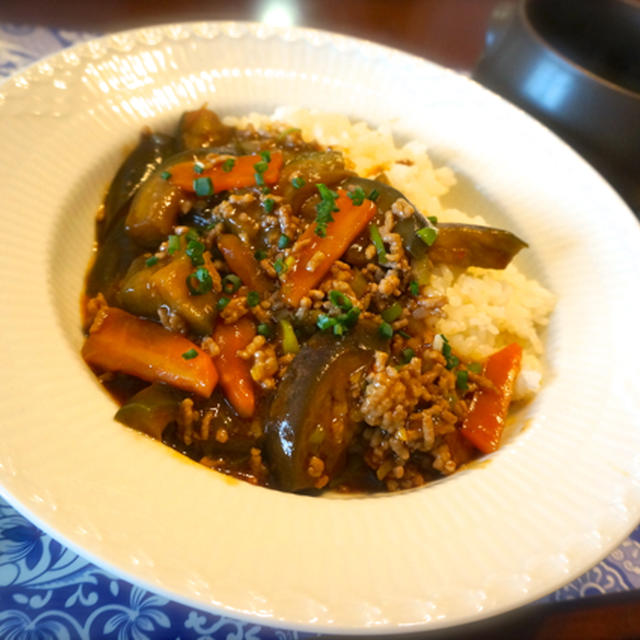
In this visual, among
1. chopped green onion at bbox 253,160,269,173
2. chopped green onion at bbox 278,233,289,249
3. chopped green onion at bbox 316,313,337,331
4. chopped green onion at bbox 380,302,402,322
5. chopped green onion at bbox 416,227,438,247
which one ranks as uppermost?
chopped green onion at bbox 253,160,269,173

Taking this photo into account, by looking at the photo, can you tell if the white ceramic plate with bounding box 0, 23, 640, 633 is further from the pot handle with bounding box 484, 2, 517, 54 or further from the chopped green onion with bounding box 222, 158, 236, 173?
the chopped green onion with bounding box 222, 158, 236, 173

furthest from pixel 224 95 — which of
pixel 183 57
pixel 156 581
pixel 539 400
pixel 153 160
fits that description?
pixel 156 581

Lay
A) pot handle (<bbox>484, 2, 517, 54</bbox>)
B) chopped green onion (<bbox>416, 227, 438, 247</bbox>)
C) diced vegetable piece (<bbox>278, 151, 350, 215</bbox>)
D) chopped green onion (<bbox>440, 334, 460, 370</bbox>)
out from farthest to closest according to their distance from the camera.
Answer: pot handle (<bbox>484, 2, 517, 54</bbox>)
diced vegetable piece (<bbox>278, 151, 350, 215</bbox>)
chopped green onion (<bbox>416, 227, 438, 247</bbox>)
chopped green onion (<bbox>440, 334, 460, 370</bbox>)

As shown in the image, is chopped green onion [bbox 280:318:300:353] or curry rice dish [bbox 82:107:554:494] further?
chopped green onion [bbox 280:318:300:353]

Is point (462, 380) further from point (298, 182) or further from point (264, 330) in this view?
point (298, 182)

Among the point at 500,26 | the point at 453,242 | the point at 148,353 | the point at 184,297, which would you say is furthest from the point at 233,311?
the point at 500,26

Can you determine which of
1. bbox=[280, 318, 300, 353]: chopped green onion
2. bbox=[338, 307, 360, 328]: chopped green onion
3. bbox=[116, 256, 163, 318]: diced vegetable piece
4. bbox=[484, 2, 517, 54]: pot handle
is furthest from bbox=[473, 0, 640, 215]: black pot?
bbox=[116, 256, 163, 318]: diced vegetable piece

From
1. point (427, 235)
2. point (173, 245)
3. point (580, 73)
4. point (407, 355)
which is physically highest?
point (580, 73)

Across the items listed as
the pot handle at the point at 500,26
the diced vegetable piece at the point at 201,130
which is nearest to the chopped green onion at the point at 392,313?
the diced vegetable piece at the point at 201,130

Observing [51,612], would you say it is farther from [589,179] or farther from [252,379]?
[589,179]
